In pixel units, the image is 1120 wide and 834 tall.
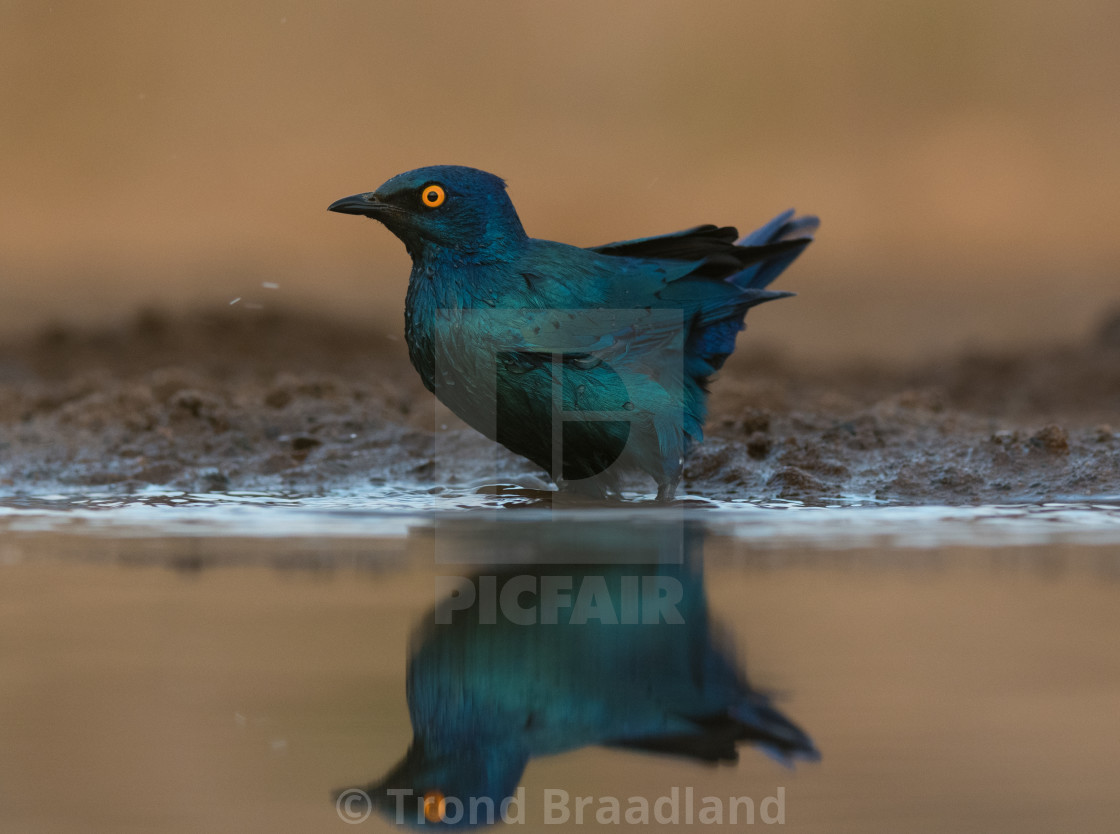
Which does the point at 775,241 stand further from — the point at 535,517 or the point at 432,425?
the point at 432,425

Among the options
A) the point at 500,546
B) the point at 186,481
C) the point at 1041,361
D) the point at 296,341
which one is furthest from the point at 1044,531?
the point at 296,341

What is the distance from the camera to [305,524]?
177 inches

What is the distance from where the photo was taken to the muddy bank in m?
5.48

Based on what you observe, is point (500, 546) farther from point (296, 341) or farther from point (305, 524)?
point (296, 341)

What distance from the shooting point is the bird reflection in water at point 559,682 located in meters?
2.39

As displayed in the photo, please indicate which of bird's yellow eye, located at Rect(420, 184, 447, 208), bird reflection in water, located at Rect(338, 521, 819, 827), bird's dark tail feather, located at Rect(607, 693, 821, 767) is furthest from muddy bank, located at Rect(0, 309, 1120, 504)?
bird's dark tail feather, located at Rect(607, 693, 821, 767)

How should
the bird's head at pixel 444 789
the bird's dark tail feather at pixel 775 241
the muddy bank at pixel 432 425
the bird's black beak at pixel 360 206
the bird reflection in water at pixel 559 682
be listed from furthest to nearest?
the bird's dark tail feather at pixel 775 241
the muddy bank at pixel 432 425
the bird's black beak at pixel 360 206
the bird reflection in water at pixel 559 682
the bird's head at pixel 444 789

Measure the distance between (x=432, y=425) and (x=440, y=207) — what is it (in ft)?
6.85

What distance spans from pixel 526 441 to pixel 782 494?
3.48 ft

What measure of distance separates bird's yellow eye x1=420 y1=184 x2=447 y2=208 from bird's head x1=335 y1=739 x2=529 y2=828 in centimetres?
274

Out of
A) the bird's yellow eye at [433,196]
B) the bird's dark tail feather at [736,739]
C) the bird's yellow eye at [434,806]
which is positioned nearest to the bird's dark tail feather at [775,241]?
the bird's yellow eye at [433,196]

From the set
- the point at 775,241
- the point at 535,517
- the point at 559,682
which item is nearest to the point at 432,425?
the point at 775,241

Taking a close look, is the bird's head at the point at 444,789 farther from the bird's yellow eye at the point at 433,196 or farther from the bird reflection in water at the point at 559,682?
the bird's yellow eye at the point at 433,196

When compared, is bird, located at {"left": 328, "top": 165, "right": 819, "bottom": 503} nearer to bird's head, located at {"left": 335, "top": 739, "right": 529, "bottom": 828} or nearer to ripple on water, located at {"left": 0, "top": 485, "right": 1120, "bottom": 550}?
ripple on water, located at {"left": 0, "top": 485, "right": 1120, "bottom": 550}
